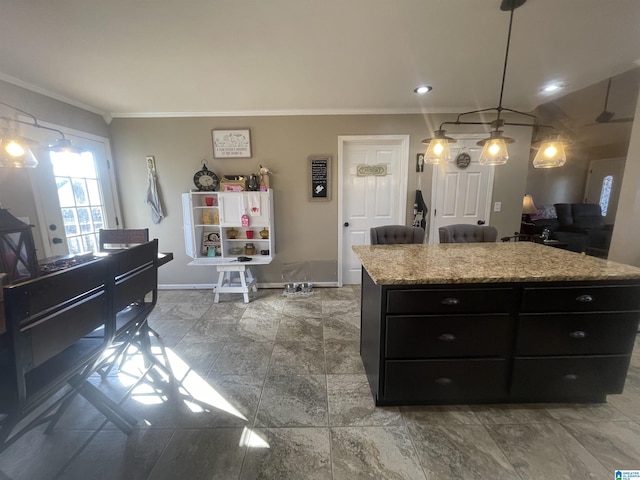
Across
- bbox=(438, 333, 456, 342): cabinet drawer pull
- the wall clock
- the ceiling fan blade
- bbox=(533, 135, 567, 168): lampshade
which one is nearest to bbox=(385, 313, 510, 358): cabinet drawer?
bbox=(438, 333, 456, 342): cabinet drawer pull

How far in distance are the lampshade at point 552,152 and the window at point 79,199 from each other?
422 centimetres

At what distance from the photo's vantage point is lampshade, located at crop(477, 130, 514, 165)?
5.22 ft

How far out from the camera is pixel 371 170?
342cm

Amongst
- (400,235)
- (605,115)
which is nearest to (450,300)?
(400,235)

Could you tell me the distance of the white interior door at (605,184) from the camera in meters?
4.73

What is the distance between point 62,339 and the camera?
3.47 ft

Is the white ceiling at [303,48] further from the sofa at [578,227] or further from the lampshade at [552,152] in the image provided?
the sofa at [578,227]

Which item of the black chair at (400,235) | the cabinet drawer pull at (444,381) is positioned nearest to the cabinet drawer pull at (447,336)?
the cabinet drawer pull at (444,381)

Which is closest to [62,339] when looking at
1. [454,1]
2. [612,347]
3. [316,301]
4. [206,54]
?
[206,54]

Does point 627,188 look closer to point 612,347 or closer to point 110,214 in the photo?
point 612,347

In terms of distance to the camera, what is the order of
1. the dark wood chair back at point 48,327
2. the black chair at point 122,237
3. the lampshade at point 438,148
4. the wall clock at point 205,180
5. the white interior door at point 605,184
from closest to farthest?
the dark wood chair back at point 48,327 → the lampshade at point 438,148 → the black chair at point 122,237 → the wall clock at point 205,180 → the white interior door at point 605,184

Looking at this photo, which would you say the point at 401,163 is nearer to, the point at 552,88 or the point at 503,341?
the point at 552,88

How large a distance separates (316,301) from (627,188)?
3250mm

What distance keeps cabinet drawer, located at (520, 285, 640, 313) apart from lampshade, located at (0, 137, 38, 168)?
3405 millimetres
